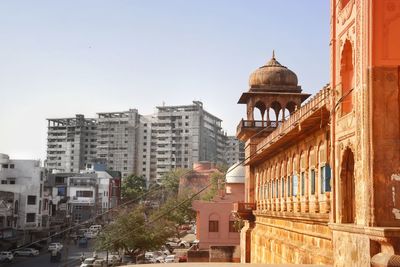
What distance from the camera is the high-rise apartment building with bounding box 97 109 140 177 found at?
407 ft

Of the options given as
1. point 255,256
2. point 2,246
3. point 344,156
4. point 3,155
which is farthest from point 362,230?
point 3,155

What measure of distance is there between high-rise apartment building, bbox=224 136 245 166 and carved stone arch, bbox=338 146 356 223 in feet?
434

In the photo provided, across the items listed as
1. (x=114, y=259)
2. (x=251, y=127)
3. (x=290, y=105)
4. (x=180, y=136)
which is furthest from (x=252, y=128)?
(x=180, y=136)

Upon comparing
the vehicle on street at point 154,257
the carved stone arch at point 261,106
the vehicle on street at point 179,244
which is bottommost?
the vehicle on street at point 154,257

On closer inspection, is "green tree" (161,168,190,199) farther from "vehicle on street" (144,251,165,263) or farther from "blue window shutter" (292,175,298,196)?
"blue window shutter" (292,175,298,196)

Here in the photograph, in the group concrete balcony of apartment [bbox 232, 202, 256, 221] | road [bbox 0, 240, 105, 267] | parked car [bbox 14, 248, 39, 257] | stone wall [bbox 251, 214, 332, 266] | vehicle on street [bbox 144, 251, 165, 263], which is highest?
concrete balcony of apartment [bbox 232, 202, 256, 221]

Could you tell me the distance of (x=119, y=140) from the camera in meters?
124

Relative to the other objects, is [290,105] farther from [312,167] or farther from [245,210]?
[312,167]

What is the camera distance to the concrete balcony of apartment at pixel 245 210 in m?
32.1

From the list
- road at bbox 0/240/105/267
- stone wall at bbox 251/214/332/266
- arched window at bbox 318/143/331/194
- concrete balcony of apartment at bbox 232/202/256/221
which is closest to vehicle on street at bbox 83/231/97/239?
road at bbox 0/240/105/267

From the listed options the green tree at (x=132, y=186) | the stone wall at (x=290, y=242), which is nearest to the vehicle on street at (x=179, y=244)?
the stone wall at (x=290, y=242)

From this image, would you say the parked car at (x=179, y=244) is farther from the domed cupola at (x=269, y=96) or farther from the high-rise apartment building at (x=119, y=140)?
the high-rise apartment building at (x=119, y=140)

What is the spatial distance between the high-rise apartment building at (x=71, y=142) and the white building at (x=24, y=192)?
64314mm

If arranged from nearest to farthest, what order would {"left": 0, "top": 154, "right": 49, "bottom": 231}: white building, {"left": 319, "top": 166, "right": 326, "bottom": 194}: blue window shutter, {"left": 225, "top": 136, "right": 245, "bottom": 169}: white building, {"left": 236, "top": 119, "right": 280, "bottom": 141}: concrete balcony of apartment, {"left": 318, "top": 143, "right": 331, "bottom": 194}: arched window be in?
{"left": 318, "top": 143, "right": 331, "bottom": 194}: arched window → {"left": 319, "top": 166, "right": 326, "bottom": 194}: blue window shutter → {"left": 236, "top": 119, "right": 280, "bottom": 141}: concrete balcony of apartment → {"left": 0, "top": 154, "right": 49, "bottom": 231}: white building → {"left": 225, "top": 136, "right": 245, "bottom": 169}: white building
